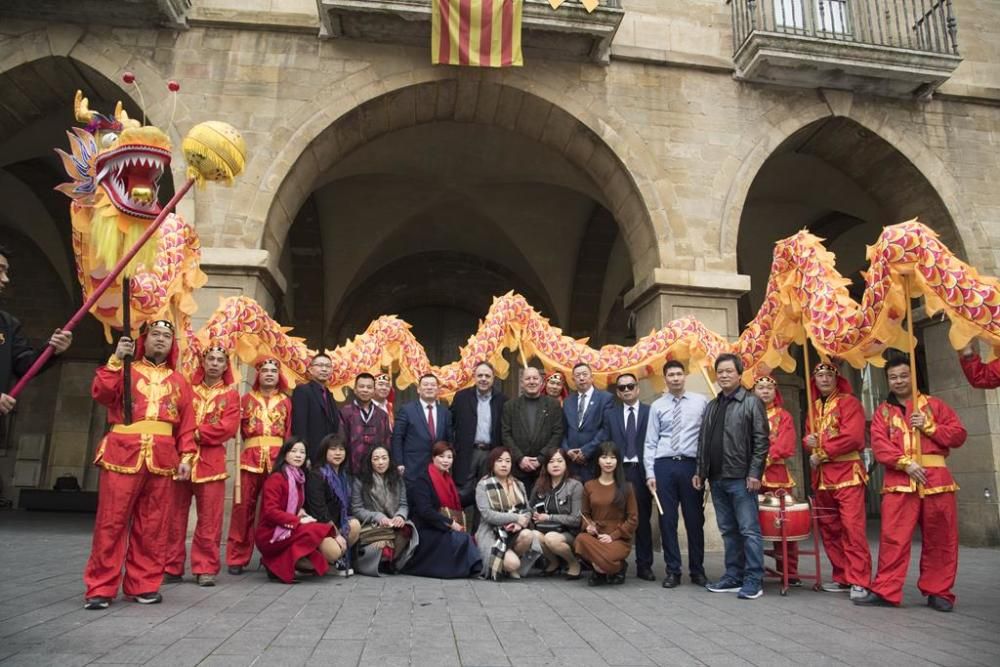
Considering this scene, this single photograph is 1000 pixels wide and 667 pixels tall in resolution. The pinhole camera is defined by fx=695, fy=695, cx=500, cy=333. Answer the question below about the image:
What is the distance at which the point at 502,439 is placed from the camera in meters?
6.60

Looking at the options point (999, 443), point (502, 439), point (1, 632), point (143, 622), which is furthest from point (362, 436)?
point (999, 443)

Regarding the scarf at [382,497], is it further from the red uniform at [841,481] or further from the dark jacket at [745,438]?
the red uniform at [841,481]

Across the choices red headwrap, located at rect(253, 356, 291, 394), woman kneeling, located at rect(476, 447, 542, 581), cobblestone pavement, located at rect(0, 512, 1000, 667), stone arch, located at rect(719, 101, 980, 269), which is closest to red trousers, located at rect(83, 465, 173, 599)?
cobblestone pavement, located at rect(0, 512, 1000, 667)

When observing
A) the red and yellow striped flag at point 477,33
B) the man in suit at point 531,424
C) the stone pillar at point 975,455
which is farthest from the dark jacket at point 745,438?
the stone pillar at point 975,455

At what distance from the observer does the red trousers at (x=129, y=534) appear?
4.18 meters

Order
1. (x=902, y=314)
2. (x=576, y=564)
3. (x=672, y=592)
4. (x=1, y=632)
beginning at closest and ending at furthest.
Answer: (x=1, y=632)
(x=902, y=314)
(x=672, y=592)
(x=576, y=564)

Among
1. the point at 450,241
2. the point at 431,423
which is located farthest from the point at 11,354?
the point at 450,241

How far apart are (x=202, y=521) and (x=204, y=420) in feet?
2.56

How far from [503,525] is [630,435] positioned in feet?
4.74

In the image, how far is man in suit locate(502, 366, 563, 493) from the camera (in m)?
6.46

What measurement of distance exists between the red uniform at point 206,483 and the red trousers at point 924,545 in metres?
4.86

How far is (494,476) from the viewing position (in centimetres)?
607

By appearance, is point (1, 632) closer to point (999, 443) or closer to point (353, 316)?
point (999, 443)

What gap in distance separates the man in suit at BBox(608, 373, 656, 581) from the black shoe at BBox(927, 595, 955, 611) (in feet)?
6.82
